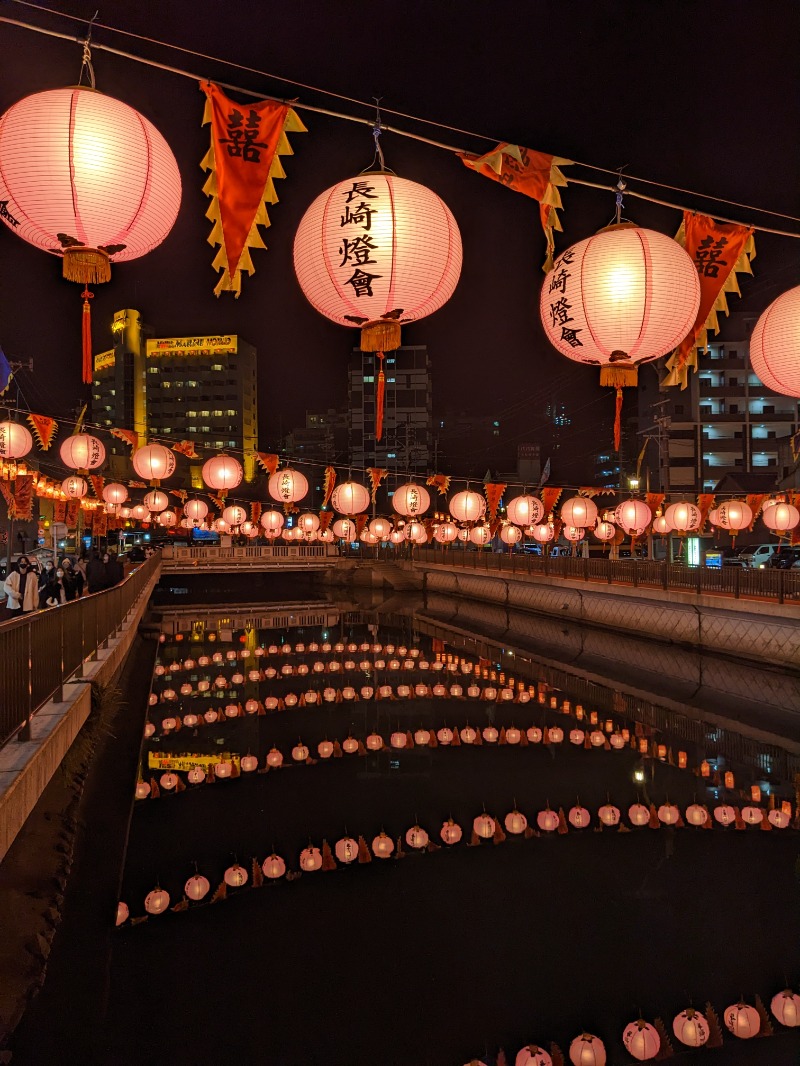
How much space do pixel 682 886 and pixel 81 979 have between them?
18.2 ft

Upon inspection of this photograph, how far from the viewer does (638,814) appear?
8.41 metres

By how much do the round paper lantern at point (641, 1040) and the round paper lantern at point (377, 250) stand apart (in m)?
5.63

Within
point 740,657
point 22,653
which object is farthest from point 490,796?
point 740,657

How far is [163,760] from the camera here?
10.3 meters

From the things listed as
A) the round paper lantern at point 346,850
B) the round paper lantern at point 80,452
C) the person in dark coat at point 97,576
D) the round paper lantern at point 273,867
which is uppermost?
the round paper lantern at point 80,452

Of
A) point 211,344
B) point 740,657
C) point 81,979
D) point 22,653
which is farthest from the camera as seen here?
point 211,344

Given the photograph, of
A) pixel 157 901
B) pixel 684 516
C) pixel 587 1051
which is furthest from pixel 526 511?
pixel 587 1051

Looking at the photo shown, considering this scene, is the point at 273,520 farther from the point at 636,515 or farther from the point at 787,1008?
the point at 787,1008

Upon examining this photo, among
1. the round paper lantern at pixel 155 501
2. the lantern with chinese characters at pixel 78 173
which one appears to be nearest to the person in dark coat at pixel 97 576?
the round paper lantern at pixel 155 501

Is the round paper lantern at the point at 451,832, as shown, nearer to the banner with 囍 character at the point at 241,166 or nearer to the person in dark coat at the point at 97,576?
the banner with 囍 character at the point at 241,166

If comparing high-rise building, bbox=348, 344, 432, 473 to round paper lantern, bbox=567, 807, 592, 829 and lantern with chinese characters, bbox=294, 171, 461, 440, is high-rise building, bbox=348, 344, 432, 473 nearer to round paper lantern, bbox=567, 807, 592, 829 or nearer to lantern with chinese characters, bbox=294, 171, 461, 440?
round paper lantern, bbox=567, 807, 592, 829

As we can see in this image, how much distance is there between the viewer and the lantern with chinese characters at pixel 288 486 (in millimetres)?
19984

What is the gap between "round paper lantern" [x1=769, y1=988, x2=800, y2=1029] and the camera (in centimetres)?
469

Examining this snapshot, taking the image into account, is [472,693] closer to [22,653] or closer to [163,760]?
[163,760]
